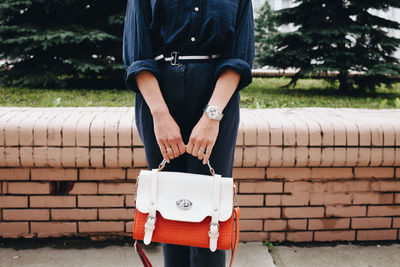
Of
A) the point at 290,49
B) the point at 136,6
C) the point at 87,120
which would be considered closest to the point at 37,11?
the point at 290,49

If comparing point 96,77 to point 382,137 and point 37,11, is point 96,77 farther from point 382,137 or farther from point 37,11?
point 382,137

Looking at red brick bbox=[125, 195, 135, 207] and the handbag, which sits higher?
the handbag

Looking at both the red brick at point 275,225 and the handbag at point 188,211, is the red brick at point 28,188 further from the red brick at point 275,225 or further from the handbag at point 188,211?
the red brick at point 275,225

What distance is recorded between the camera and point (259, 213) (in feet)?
8.66

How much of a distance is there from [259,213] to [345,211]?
63cm

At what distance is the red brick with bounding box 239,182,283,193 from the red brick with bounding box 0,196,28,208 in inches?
60.0

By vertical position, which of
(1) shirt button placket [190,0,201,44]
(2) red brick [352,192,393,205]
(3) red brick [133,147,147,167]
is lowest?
(2) red brick [352,192,393,205]

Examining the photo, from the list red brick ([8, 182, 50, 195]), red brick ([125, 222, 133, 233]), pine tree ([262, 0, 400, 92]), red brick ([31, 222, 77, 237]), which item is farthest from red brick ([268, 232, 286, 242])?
pine tree ([262, 0, 400, 92])

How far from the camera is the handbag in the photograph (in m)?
1.38

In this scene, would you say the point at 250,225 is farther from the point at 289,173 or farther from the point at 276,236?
the point at 289,173

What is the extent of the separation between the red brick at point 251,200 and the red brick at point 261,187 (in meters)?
0.04

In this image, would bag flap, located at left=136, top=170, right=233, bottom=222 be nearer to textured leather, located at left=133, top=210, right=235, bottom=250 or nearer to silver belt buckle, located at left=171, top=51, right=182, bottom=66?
textured leather, located at left=133, top=210, right=235, bottom=250

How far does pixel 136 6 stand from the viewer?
1.46 meters

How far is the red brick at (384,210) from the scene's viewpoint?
267cm
